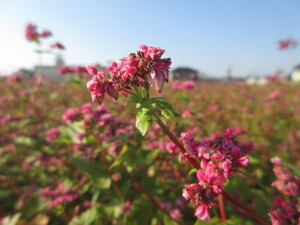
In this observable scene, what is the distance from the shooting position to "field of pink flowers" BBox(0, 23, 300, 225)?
4.05 ft

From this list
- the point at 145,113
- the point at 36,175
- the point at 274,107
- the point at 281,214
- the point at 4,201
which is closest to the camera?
the point at 145,113

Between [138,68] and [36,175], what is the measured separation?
3872mm

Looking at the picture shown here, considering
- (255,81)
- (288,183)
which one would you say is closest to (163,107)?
(288,183)

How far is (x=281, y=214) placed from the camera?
4.62ft

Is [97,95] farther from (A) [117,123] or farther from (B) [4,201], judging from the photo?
(B) [4,201]

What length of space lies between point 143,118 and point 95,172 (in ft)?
4.86

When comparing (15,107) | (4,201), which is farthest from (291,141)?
(15,107)

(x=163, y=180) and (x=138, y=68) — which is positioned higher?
(x=138, y=68)

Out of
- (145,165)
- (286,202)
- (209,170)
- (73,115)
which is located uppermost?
(209,170)

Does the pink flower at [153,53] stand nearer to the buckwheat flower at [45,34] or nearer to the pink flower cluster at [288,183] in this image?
the pink flower cluster at [288,183]

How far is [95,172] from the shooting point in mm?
2346

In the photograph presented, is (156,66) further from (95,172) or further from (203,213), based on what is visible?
(95,172)

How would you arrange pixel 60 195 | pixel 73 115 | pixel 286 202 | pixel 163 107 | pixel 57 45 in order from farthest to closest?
pixel 57 45 < pixel 60 195 < pixel 73 115 < pixel 286 202 < pixel 163 107

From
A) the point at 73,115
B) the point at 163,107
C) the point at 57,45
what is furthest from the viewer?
the point at 57,45
